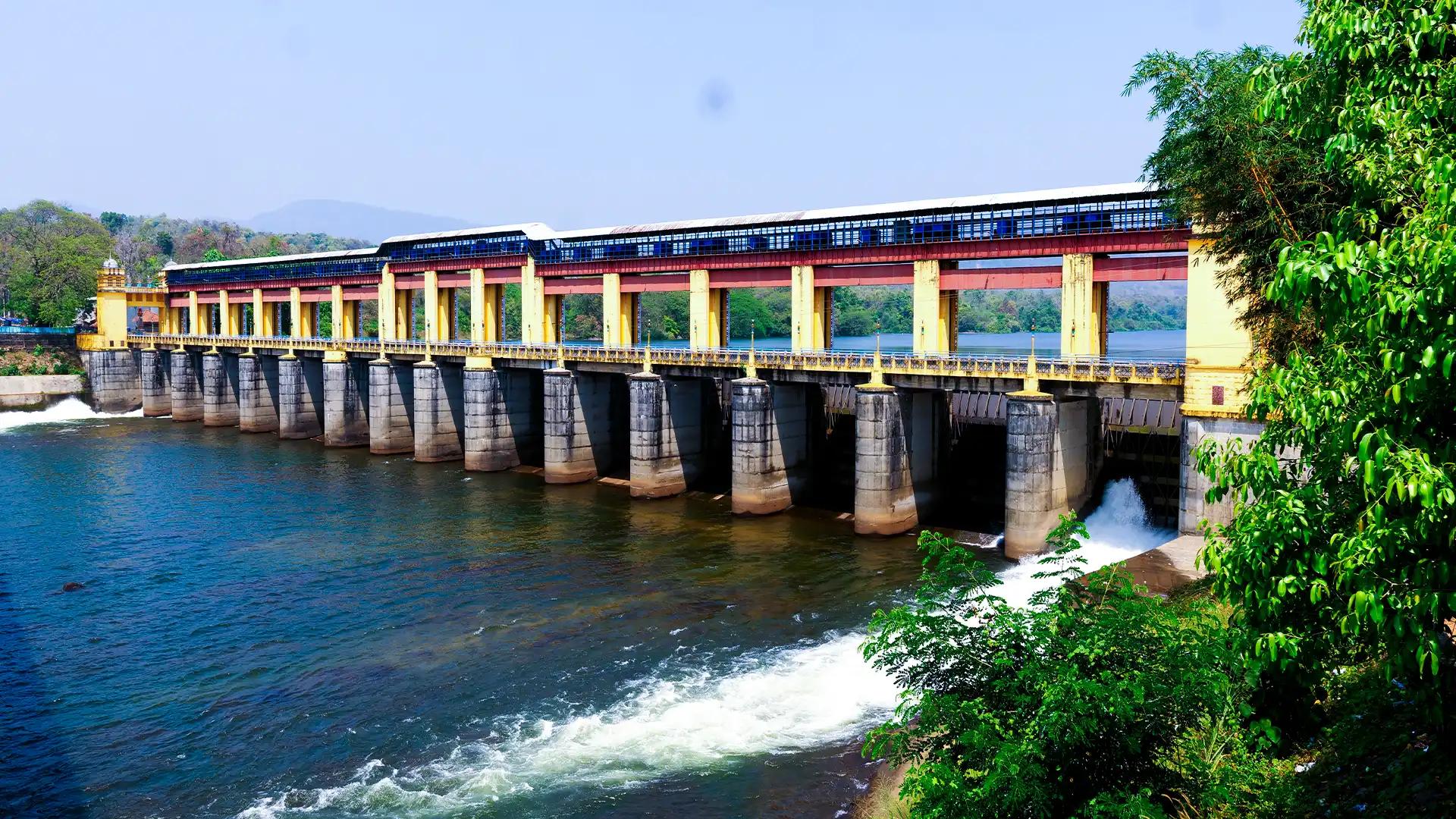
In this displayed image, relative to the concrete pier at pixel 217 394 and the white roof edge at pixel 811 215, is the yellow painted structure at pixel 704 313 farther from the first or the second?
the concrete pier at pixel 217 394

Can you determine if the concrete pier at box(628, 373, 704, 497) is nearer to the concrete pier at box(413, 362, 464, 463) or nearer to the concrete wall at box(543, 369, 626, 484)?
the concrete wall at box(543, 369, 626, 484)

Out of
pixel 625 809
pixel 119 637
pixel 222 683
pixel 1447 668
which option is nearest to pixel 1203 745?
pixel 1447 668

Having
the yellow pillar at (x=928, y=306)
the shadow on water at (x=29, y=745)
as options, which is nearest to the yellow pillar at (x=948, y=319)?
the yellow pillar at (x=928, y=306)

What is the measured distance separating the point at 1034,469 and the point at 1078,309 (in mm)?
9079

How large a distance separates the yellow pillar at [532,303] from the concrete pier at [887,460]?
3519cm

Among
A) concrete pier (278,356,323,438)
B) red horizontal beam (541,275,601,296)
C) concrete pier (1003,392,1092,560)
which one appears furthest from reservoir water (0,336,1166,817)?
concrete pier (278,356,323,438)

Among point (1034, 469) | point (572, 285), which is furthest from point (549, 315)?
point (1034, 469)

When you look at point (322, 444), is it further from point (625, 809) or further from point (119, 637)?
point (625, 809)

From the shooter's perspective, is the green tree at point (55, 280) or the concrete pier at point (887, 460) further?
the green tree at point (55, 280)

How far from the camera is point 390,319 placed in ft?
301

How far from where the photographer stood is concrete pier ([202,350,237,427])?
98125 millimetres

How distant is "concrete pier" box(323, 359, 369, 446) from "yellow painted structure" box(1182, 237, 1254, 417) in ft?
208

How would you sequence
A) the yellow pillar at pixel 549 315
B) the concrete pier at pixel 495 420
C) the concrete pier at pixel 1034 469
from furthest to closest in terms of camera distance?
the yellow pillar at pixel 549 315, the concrete pier at pixel 495 420, the concrete pier at pixel 1034 469

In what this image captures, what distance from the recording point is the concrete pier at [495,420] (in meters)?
71.1
